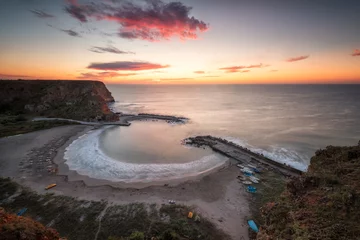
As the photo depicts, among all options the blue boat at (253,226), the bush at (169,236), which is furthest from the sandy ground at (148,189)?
the bush at (169,236)

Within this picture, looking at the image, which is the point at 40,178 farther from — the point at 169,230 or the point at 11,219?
the point at 169,230

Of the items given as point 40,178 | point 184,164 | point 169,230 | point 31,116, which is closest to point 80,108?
point 31,116

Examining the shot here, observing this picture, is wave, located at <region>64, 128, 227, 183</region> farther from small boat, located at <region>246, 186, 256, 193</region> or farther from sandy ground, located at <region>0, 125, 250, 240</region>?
small boat, located at <region>246, 186, 256, 193</region>

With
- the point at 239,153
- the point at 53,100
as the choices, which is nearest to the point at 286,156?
the point at 239,153

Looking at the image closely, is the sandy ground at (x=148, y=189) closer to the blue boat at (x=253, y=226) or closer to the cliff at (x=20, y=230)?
the blue boat at (x=253, y=226)

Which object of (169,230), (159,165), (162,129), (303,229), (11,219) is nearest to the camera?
(303,229)

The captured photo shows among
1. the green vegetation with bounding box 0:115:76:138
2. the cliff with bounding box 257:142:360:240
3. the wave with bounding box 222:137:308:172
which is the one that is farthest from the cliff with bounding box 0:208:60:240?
the green vegetation with bounding box 0:115:76:138
